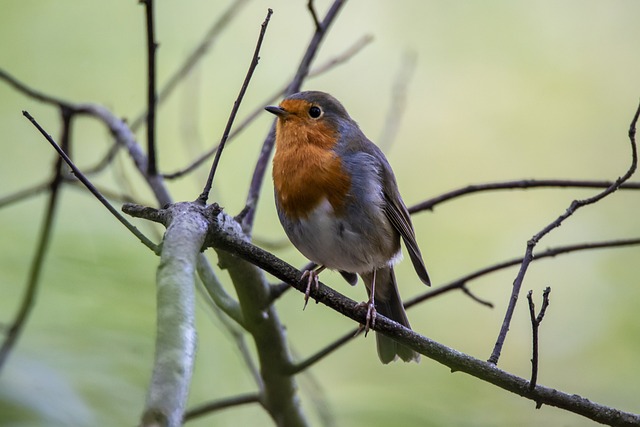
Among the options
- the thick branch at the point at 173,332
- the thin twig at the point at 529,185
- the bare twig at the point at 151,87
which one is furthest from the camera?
the thin twig at the point at 529,185

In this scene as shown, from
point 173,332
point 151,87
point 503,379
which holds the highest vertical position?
point 151,87

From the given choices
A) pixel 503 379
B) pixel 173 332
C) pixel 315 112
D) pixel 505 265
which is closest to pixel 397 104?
pixel 315 112

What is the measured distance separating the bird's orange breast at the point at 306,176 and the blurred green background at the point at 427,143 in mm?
645

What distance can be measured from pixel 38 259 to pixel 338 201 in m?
1.21

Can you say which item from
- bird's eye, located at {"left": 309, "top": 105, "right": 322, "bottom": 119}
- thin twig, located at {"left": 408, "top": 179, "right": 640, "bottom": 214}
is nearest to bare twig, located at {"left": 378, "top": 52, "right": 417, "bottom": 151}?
bird's eye, located at {"left": 309, "top": 105, "right": 322, "bottom": 119}

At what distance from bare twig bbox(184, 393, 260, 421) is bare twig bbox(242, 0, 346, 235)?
61 cm

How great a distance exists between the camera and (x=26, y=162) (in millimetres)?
4867

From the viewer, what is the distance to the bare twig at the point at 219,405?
273 cm

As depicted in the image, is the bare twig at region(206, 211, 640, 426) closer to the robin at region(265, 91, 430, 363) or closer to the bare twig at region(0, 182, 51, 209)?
the robin at region(265, 91, 430, 363)

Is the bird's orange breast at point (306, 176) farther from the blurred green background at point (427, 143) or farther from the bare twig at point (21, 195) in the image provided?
the bare twig at point (21, 195)

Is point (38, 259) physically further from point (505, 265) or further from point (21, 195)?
point (505, 265)

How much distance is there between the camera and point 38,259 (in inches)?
121

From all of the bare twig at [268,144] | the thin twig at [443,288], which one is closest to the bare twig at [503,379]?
the thin twig at [443,288]

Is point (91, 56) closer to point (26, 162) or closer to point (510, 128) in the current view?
point (26, 162)
